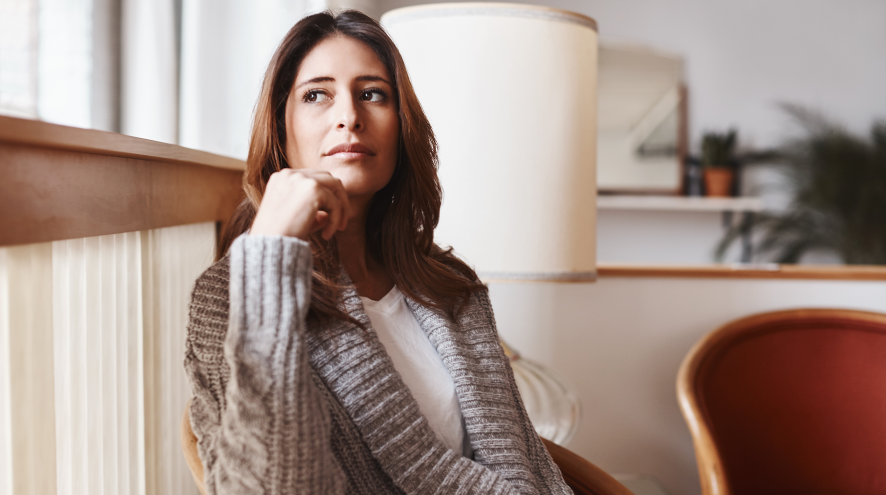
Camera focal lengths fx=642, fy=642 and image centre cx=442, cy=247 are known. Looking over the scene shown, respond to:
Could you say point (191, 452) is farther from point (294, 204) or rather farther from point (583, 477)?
point (583, 477)

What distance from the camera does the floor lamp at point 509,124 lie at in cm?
116

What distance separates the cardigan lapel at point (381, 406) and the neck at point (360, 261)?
158mm

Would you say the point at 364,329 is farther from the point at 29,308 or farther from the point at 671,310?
the point at 671,310

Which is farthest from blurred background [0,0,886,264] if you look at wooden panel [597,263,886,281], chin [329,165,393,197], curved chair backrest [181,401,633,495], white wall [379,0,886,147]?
chin [329,165,393,197]

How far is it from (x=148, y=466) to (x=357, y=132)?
1.84 feet

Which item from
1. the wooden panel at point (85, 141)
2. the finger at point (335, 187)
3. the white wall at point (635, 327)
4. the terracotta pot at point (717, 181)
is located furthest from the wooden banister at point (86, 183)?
the terracotta pot at point (717, 181)

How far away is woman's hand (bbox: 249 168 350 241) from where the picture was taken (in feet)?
2.11

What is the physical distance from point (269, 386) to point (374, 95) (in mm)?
473

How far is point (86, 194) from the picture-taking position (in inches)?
26.2

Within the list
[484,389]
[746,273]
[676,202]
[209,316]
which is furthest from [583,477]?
[676,202]

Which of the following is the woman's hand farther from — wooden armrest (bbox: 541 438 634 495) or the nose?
wooden armrest (bbox: 541 438 634 495)

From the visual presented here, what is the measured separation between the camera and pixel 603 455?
1818mm

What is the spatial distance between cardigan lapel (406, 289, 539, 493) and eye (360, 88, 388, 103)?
302 millimetres

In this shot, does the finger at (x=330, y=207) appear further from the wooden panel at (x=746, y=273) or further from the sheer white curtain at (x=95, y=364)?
the wooden panel at (x=746, y=273)
